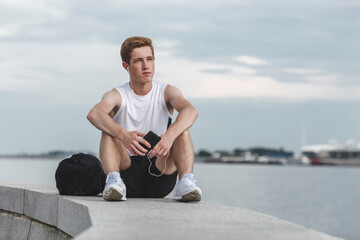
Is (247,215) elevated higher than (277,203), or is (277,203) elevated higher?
(247,215)

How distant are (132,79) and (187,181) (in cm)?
126

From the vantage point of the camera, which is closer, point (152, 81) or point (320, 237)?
point (320, 237)

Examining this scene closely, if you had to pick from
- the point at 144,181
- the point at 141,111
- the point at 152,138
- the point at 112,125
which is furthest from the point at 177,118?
the point at 144,181

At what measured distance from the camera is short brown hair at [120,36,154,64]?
6602mm

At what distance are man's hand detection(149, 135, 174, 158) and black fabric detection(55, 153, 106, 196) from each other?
35.3 inches

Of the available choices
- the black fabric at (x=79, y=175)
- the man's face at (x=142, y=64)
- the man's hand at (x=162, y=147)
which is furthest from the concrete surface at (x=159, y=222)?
the man's face at (x=142, y=64)

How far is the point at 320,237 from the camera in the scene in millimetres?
4250

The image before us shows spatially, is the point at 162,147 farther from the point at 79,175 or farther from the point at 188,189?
the point at 79,175

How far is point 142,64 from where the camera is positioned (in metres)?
6.61

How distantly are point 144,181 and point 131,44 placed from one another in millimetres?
1452

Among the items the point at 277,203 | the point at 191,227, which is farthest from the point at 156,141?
the point at 277,203

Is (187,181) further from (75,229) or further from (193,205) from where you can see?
(75,229)

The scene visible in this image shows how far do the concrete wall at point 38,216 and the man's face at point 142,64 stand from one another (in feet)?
4.83

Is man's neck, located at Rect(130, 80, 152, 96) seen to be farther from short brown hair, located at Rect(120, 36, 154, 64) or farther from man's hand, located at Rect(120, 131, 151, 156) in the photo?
man's hand, located at Rect(120, 131, 151, 156)
